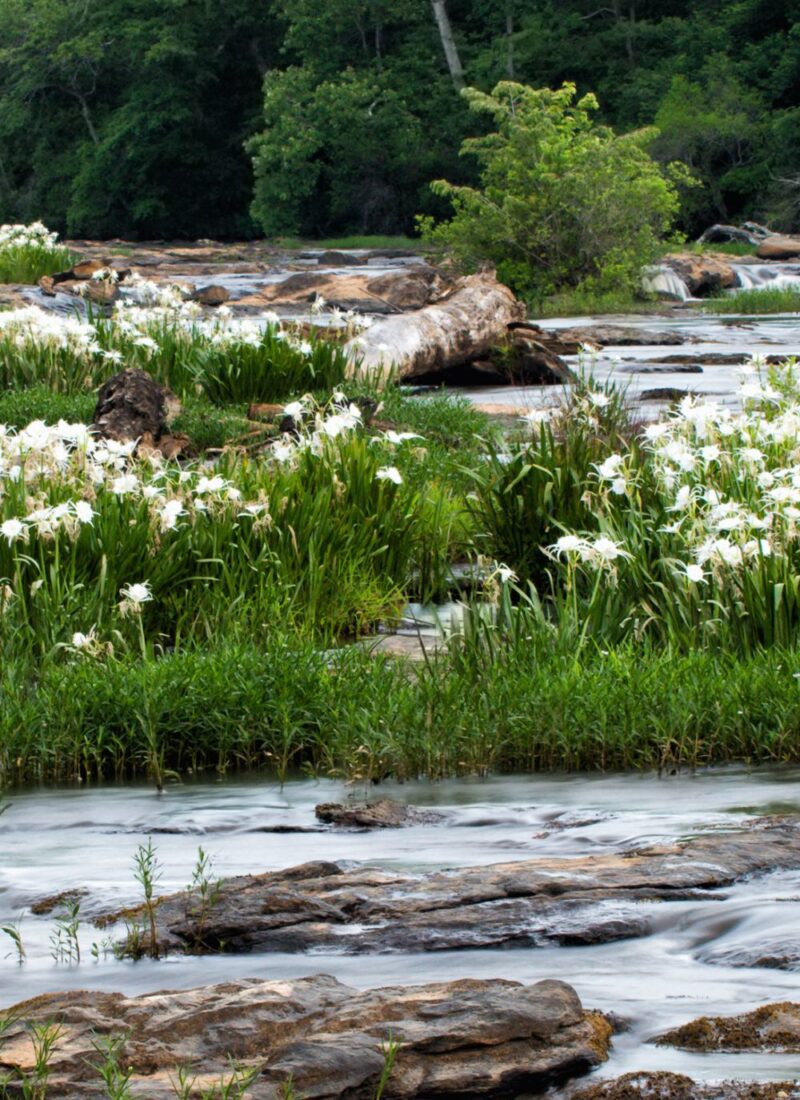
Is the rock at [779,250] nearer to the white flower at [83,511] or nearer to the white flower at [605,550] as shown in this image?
the white flower at [605,550]

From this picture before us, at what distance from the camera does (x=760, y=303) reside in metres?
31.6

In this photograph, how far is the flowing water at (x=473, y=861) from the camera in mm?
3221

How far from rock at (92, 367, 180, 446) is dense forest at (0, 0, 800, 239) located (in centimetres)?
4126

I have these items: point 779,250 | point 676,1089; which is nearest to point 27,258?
point 676,1089

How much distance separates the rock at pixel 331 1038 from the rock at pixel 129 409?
7.68 metres

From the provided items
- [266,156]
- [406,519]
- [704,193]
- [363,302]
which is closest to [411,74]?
[266,156]

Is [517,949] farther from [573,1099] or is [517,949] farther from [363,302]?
[363,302]

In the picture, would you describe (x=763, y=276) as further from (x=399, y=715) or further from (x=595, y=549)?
(x=399, y=715)

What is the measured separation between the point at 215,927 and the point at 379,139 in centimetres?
6030

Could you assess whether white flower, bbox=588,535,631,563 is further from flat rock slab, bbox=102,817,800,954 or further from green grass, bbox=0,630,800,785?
flat rock slab, bbox=102,817,800,954

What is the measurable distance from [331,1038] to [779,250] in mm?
43505

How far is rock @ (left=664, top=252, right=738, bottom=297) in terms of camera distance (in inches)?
1449

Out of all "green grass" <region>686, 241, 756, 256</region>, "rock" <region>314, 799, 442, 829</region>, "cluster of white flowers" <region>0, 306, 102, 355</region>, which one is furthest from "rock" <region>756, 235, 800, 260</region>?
"rock" <region>314, 799, 442, 829</region>

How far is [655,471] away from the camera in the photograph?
779 centimetres
